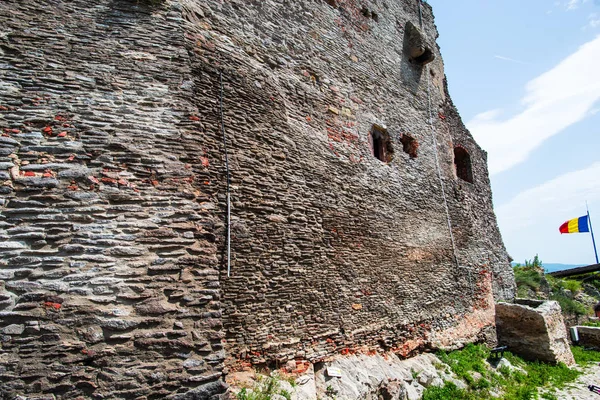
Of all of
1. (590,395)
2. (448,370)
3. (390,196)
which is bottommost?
(590,395)

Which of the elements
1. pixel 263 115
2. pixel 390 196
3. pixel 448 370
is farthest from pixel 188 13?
pixel 448 370

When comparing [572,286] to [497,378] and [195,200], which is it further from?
[195,200]

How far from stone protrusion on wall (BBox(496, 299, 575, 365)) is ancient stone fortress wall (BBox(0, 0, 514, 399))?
83.7 inches

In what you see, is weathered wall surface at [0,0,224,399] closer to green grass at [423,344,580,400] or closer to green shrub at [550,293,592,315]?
green grass at [423,344,580,400]

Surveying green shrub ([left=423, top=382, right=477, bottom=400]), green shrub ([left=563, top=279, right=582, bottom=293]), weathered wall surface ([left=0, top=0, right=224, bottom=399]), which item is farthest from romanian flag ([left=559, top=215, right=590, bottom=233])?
weathered wall surface ([left=0, top=0, right=224, bottom=399])

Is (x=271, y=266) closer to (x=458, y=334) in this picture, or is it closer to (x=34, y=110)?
(x=34, y=110)

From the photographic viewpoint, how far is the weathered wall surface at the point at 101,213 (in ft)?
8.97

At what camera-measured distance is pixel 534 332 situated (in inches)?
334

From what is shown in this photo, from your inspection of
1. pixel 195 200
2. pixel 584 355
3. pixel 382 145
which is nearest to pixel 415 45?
pixel 382 145

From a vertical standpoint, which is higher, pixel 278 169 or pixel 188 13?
pixel 188 13

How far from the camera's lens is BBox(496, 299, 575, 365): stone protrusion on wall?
27.1 ft

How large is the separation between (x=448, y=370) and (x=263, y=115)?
6047 millimetres

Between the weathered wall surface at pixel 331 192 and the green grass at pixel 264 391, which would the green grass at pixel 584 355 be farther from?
the green grass at pixel 264 391

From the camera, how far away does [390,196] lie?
724cm
